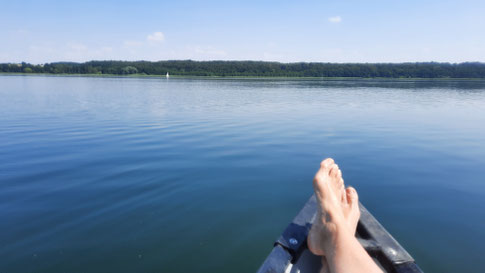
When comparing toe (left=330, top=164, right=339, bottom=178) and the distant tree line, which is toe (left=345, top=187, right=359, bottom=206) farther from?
the distant tree line

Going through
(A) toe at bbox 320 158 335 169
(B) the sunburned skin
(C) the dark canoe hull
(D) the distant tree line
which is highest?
(D) the distant tree line

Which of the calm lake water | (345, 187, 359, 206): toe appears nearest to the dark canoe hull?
(345, 187, 359, 206): toe

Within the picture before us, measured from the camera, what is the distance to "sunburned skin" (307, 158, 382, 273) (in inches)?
76.3

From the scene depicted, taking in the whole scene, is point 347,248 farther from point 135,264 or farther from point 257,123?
point 257,123

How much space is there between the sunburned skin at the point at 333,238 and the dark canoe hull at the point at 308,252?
0.18 meters

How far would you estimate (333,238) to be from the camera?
6.86ft

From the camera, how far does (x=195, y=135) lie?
9.84 metres

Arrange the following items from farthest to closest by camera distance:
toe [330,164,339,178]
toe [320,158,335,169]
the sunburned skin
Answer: toe [330,164,339,178] → toe [320,158,335,169] → the sunburned skin

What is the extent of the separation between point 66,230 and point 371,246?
148 inches

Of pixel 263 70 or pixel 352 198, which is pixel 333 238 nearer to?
pixel 352 198

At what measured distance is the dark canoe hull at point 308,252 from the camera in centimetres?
219

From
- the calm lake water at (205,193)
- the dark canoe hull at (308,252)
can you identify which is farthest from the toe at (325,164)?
the calm lake water at (205,193)

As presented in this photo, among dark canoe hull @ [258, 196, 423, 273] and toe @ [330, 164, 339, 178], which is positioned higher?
toe @ [330, 164, 339, 178]

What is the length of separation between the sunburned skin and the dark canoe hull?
185 mm
